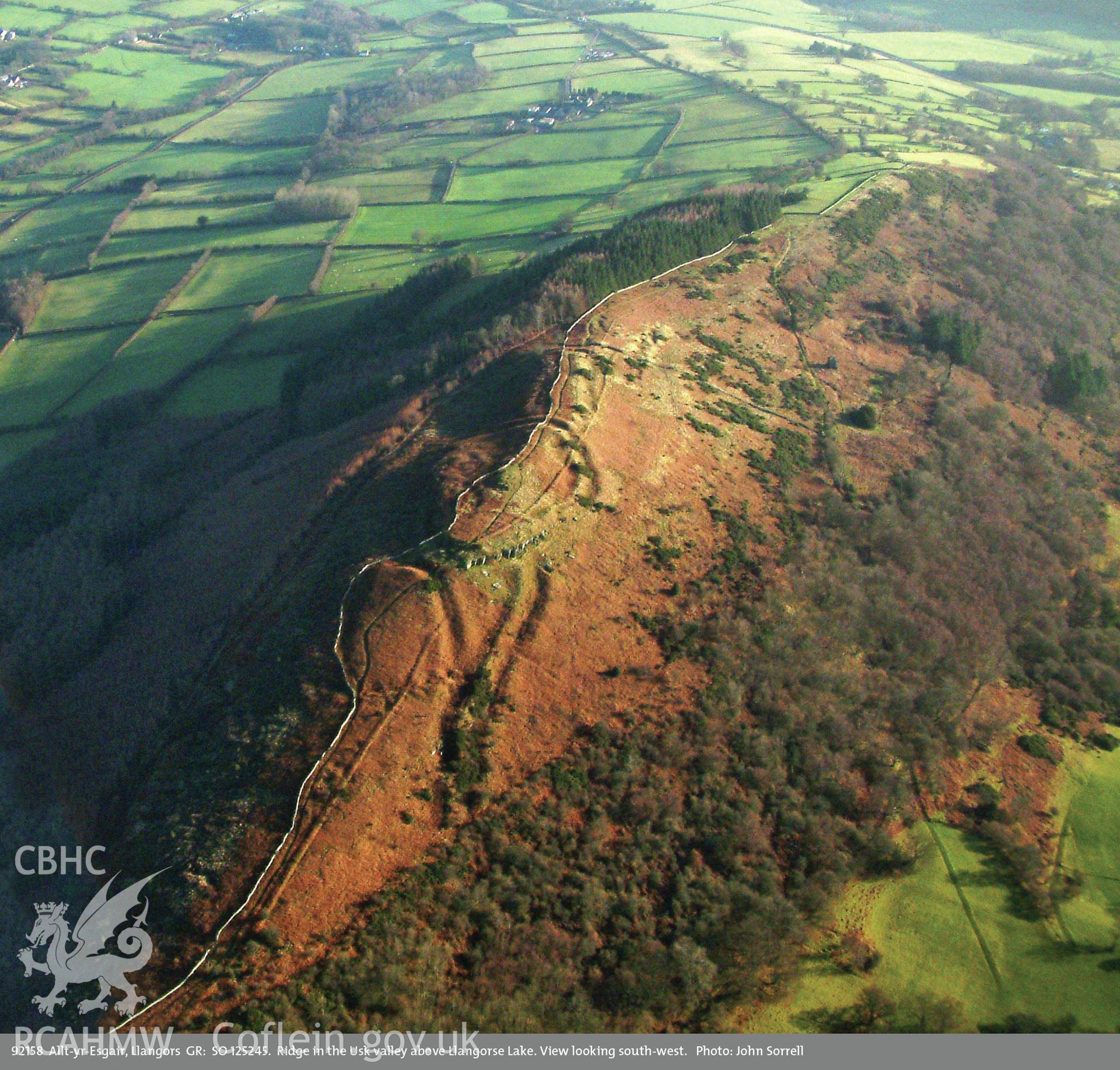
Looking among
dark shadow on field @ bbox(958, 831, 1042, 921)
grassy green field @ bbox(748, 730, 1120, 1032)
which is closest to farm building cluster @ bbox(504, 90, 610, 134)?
dark shadow on field @ bbox(958, 831, 1042, 921)

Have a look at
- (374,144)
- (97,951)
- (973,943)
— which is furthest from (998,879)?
(374,144)

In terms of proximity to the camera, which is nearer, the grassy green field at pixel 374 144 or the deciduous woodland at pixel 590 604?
the deciduous woodland at pixel 590 604

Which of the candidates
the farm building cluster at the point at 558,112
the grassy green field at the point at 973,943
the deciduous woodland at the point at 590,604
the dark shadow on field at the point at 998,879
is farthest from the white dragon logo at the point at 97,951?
the farm building cluster at the point at 558,112

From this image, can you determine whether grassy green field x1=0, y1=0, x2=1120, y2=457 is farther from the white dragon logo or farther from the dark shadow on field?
the dark shadow on field

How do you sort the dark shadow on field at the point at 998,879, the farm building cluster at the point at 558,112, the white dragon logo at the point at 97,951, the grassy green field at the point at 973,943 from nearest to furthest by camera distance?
the white dragon logo at the point at 97,951 < the grassy green field at the point at 973,943 < the dark shadow on field at the point at 998,879 < the farm building cluster at the point at 558,112

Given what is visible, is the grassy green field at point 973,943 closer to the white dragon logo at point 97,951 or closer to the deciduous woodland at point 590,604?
the deciduous woodland at point 590,604

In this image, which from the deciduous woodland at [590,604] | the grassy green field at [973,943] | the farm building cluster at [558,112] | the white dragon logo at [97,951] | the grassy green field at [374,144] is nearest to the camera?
the white dragon logo at [97,951]

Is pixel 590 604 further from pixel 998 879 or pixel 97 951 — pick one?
pixel 97 951

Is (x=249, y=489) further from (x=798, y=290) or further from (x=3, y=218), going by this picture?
(x=3, y=218)
